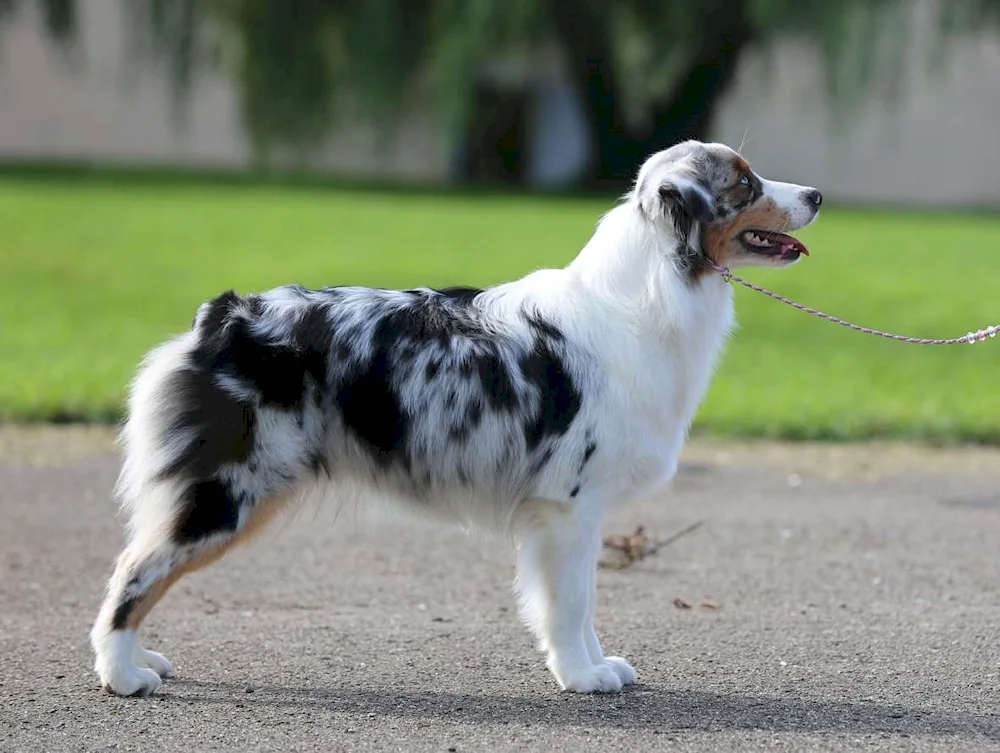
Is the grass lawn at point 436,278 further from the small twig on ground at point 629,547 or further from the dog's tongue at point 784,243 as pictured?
the dog's tongue at point 784,243

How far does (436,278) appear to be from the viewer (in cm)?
1788

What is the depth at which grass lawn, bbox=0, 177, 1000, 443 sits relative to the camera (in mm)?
11461

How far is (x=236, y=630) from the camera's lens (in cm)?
600

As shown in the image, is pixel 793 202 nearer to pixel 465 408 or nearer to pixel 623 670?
pixel 465 408

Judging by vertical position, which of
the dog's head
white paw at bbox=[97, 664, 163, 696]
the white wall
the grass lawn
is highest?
the dog's head

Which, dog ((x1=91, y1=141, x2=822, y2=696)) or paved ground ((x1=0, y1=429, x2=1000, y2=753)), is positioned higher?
dog ((x1=91, y1=141, x2=822, y2=696))

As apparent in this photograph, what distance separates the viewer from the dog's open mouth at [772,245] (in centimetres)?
553

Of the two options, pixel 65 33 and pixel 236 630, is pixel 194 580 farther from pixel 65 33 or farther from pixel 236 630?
pixel 65 33

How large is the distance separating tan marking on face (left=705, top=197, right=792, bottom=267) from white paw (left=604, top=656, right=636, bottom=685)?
5.32 ft

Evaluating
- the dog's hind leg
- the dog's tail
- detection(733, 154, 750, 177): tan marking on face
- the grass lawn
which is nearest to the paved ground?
the dog's hind leg

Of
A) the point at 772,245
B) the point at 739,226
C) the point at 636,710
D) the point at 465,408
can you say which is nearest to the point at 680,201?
the point at 739,226

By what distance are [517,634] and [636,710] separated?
106 cm

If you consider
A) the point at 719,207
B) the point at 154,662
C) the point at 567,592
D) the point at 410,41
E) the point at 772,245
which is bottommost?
the point at 410,41

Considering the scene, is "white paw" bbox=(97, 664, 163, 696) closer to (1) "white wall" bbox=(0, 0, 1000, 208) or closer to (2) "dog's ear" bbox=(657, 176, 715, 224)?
(2) "dog's ear" bbox=(657, 176, 715, 224)
